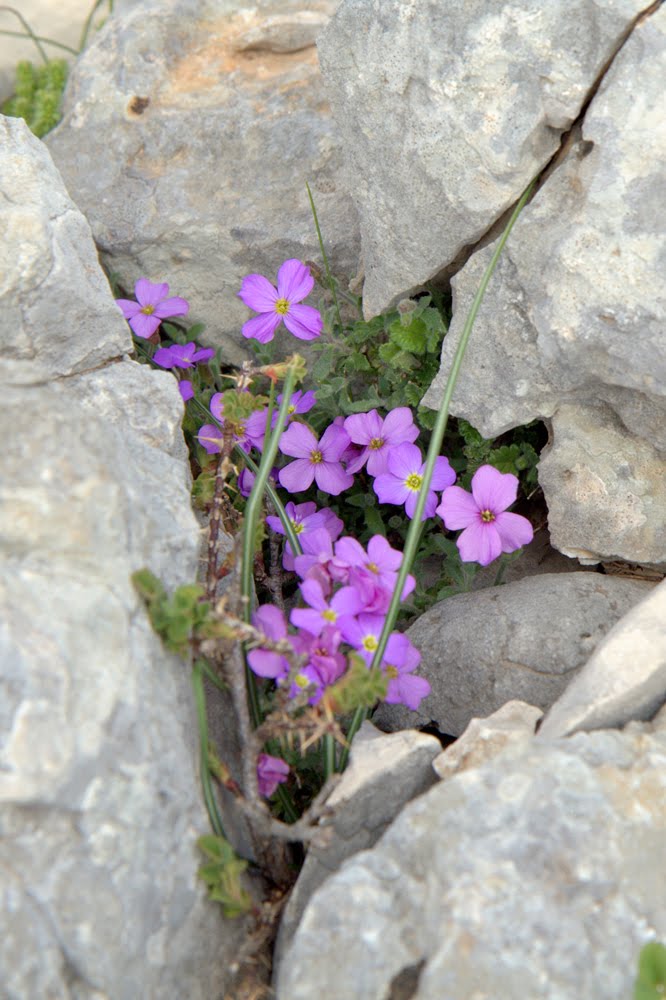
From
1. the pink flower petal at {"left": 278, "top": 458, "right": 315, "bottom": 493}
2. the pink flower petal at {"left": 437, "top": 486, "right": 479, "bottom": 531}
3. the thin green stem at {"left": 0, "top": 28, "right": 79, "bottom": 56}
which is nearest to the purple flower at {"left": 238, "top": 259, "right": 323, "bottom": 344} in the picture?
the pink flower petal at {"left": 278, "top": 458, "right": 315, "bottom": 493}

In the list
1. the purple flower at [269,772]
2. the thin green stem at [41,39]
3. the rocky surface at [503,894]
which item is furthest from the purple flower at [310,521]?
the thin green stem at [41,39]

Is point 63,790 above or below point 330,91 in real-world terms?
below

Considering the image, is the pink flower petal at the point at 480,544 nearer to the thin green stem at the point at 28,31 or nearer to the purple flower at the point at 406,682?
the purple flower at the point at 406,682

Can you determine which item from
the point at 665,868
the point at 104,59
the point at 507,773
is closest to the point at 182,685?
the point at 507,773

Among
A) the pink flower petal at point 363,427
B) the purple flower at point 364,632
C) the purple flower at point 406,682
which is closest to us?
the purple flower at point 364,632

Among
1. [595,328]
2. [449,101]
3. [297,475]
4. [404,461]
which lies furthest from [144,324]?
[595,328]

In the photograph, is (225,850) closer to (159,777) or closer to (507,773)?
(159,777)
